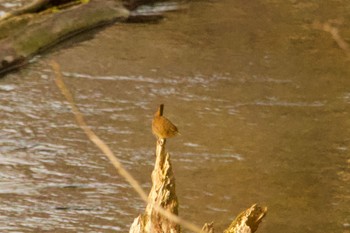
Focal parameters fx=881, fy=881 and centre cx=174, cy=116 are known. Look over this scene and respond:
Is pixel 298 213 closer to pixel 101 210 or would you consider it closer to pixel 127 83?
pixel 101 210

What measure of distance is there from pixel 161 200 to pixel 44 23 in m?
Answer: 5.89

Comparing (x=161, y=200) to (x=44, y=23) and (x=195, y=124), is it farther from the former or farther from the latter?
(x=44, y=23)

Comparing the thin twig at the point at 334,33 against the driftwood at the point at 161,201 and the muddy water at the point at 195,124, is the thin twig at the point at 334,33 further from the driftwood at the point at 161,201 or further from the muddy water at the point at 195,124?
the muddy water at the point at 195,124

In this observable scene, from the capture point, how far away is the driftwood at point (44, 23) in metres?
8.52

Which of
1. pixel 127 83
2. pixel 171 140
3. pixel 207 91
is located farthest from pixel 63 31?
pixel 171 140

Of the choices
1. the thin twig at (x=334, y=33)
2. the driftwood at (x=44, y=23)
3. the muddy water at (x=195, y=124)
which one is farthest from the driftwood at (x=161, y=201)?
the driftwood at (x=44, y=23)

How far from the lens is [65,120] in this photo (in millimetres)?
7223

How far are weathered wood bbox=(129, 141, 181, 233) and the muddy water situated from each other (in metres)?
2.13

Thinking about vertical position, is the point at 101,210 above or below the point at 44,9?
below

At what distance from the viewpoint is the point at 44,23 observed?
29.8 ft

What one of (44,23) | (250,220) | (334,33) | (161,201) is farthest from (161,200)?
(44,23)

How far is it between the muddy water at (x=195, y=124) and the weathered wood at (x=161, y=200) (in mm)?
2126

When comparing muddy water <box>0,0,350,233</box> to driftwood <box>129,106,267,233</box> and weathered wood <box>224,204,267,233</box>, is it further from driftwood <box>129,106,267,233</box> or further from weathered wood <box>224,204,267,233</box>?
weathered wood <box>224,204,267,233</box>

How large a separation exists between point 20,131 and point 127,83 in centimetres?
134
